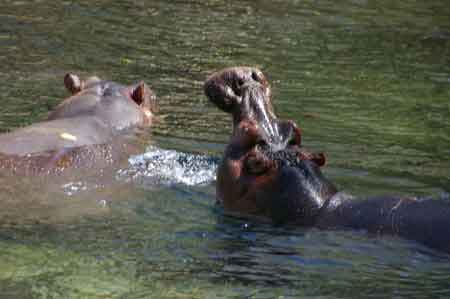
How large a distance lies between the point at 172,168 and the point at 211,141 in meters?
0.89

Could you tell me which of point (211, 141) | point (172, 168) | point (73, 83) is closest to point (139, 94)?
point (73, 83)

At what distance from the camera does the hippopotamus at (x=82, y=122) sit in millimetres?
8484

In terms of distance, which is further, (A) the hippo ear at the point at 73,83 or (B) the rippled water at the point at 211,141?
(A) the hippo ear at the point at 73,83

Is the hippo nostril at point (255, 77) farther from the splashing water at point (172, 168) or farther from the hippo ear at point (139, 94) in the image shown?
the hippo ear at point (139, 94)

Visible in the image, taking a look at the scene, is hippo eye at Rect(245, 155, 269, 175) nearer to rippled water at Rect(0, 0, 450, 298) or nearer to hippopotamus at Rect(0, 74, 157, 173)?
rippled water at Rect(0, 0, 450, 298)

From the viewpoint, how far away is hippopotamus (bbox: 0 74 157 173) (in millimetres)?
8484

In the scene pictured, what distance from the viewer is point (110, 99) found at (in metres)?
10.2

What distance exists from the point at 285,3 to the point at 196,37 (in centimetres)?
289

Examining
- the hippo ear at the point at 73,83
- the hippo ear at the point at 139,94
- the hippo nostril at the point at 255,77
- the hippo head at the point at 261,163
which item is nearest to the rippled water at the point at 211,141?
the hippo head at the point at 261,163

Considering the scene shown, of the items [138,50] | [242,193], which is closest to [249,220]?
[242,193]

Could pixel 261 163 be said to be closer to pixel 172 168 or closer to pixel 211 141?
pixel 172 168

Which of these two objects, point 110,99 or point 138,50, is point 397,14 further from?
point 110,99

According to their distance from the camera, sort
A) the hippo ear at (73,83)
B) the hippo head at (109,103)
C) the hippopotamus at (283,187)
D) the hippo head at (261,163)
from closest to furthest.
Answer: the hippopotamus at (283,187) → the hippo head at (261,163) → the hippo head at (109,103) → the hippo ear at (73,83)

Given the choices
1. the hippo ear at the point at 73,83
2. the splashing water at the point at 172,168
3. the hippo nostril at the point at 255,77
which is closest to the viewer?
the hippo nostril at the point at 255,77
